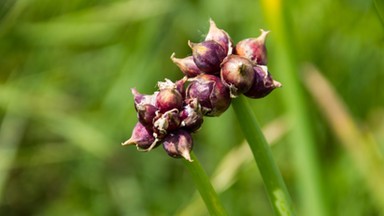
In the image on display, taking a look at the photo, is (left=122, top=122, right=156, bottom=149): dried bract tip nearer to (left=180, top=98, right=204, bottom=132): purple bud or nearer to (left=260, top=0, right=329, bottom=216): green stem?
(left=180, top=98, right=204, bottom=132): purple bud

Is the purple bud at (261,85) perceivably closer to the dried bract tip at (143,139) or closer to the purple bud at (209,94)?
the purple bud at (209,94)

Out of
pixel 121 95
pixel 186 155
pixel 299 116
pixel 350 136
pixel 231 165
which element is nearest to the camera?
pixel 186 155

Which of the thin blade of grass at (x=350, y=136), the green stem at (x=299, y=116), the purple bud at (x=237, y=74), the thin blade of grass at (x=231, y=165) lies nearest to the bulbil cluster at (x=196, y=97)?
the purple bud at (x=237, y=74)

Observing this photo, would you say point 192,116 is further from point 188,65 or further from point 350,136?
point 350,136

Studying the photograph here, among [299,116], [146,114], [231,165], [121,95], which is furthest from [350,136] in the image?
[146,114]

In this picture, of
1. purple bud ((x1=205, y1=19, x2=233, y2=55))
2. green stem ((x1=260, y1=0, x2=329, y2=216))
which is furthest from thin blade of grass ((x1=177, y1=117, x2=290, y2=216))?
purple bud ((x1=205, y1=19, x2=233, y2=55))

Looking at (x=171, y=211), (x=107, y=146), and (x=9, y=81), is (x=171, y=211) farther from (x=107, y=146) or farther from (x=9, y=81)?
(x=9, y=81)
